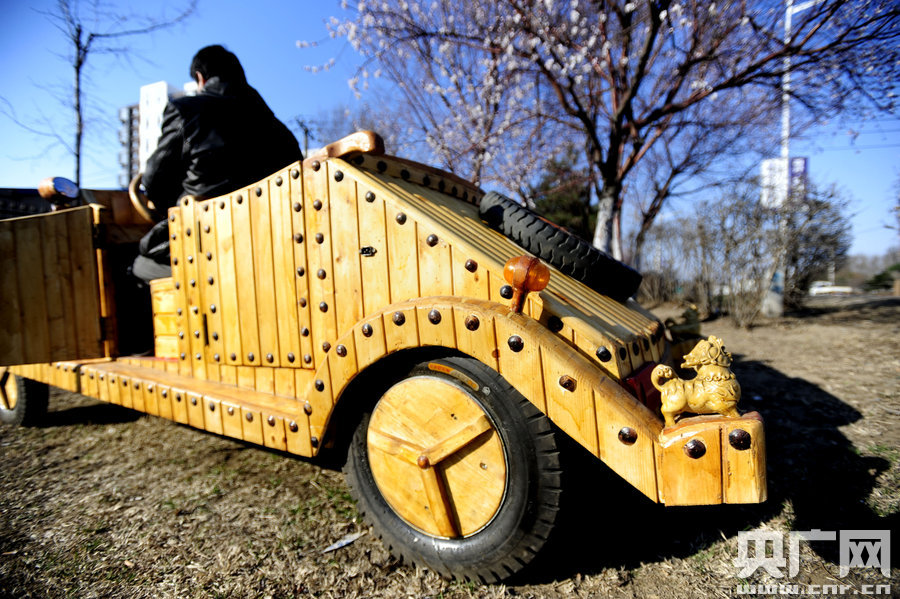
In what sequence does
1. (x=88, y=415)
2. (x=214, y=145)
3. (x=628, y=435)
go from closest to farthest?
(x=628, y=435) → (x=214, y=145) → (x=88, y=415)

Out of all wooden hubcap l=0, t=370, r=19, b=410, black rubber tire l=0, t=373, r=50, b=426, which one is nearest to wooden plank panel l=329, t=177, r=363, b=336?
black rubber tire l=0, t=373, r=50, b=426

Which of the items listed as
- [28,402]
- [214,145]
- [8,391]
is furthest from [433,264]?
[8,391]

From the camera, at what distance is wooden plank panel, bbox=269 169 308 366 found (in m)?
2.03

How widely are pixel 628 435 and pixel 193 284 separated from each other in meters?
2.23

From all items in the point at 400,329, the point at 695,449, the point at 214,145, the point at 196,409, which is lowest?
the point at 196,409

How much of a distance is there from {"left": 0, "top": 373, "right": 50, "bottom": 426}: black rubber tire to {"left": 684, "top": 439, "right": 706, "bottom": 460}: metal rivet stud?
14.7 feet

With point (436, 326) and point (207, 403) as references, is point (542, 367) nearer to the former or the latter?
point (436, 326)

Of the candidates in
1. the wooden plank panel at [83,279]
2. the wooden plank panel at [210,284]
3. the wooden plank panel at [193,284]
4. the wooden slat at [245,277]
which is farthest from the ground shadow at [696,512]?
the wooden plank panel at [83,279]

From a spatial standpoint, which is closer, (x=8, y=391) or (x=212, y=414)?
(x=212, y=414)

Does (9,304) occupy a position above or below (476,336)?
above

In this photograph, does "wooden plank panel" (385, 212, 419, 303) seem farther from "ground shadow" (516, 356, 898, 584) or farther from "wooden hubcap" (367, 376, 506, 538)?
"ground shadow" (516, 356, 898, 584)

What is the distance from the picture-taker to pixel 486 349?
1.47m

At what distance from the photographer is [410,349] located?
5.51ft

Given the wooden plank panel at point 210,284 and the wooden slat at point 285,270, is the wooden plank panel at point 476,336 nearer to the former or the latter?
the wooden slat at point 285,270
